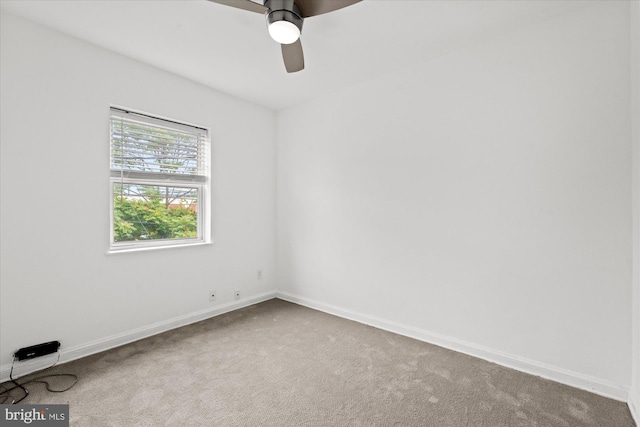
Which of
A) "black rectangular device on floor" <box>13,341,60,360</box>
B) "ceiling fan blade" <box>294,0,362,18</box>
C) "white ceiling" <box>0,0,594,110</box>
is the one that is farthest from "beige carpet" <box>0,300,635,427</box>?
"white ceiling" <box>0,0,594,110</box>

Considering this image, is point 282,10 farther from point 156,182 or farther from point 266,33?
point 156,182

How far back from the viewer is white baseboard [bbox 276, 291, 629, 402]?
6.06 feet

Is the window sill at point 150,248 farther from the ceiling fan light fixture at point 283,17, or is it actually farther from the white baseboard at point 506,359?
the ceiling fan light fixture at point 283,17

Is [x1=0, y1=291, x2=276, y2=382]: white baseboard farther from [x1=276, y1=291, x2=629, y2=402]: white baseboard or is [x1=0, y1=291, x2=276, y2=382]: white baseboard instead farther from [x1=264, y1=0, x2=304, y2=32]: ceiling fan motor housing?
[x1=264, y1=0, x2=304, y2=32]: ceiling fan motor housing

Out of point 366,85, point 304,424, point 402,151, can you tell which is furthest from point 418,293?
point 366,85

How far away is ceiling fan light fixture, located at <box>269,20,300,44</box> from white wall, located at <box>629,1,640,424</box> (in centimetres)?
189

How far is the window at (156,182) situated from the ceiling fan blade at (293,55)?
1.59 metres

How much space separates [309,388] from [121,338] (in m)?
1.72

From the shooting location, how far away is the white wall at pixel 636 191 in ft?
5.41

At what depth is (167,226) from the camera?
2.97m

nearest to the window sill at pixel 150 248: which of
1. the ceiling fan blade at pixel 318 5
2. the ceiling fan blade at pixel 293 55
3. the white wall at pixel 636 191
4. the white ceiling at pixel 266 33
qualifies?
the white ceiling at pixel 266 33

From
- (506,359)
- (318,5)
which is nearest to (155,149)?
(318,5)

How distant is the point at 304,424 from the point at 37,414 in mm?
1480

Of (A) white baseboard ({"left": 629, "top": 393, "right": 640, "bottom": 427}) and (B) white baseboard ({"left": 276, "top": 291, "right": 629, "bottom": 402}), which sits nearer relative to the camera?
(A) white baseboard ({"left": 629, "top": 393, "right": 640, "bottom": 427})
